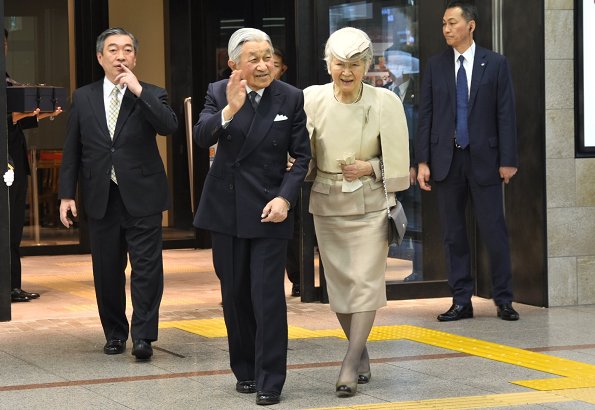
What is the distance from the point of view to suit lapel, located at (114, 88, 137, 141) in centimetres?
760

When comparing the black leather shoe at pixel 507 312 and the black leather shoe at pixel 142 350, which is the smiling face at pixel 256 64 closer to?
the black leather shoe at pixel 142 350

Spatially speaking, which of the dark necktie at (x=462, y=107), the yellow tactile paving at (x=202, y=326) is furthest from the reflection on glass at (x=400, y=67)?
the yellow tactile paving at (x=202, y=326)

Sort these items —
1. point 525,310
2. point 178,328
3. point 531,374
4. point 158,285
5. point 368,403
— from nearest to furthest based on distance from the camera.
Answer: point 368,403 < point 531,374 < point 158,285 < point 178,328 < point 525,310

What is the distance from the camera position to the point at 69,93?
562 inches

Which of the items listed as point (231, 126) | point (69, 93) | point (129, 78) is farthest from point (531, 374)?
point (69, 93)

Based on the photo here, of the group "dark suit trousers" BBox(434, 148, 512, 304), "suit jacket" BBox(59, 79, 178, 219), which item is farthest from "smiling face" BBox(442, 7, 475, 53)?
"suit jacket" BBox(59, 79, 178, 219)

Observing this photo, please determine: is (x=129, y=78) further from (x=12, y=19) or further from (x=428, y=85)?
(x=12, y=19)

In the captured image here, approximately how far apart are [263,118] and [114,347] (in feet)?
6.94

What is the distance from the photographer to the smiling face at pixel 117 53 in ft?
24.6

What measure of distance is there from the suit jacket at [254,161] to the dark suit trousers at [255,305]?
9 cm

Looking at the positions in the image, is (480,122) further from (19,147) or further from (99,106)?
(19,147)

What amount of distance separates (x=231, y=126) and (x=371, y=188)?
80 cm

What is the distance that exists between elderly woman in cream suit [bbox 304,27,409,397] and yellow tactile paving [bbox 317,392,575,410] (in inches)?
15.3

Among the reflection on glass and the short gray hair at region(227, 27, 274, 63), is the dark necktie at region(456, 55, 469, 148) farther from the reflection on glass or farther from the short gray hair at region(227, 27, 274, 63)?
the short gray hair at region(227, 27, 274, 63)
